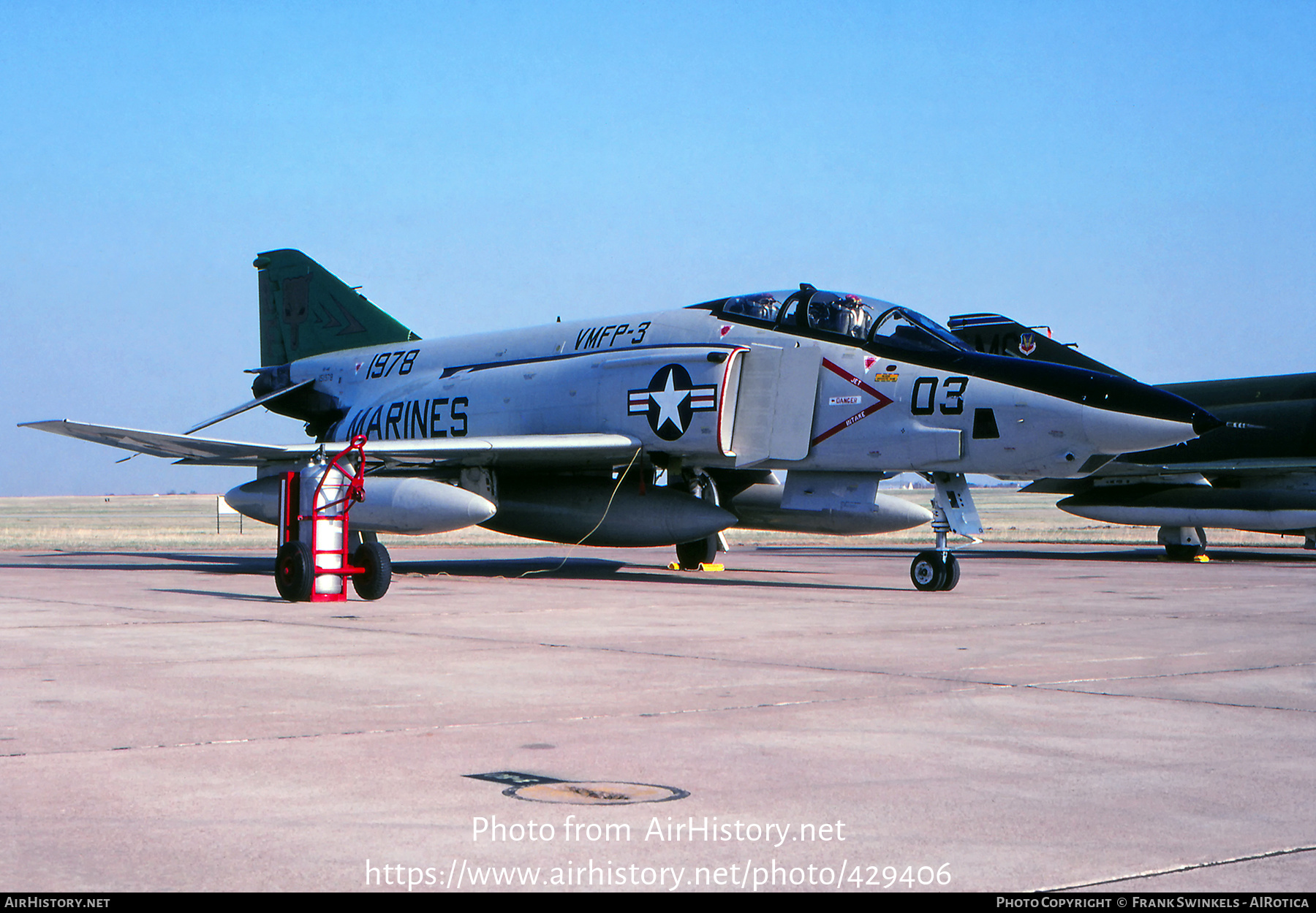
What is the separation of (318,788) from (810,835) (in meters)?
A: 1.70

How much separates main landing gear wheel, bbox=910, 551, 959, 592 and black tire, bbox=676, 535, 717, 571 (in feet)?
17.4

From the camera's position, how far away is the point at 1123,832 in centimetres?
375

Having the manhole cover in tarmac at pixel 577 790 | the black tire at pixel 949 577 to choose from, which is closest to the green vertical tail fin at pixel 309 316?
the black tire at pixel 949 577

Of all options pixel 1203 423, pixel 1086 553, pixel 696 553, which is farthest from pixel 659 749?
pixel 1086 553

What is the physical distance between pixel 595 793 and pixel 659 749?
0.82 metres

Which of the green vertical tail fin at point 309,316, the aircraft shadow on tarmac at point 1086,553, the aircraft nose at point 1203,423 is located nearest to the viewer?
the aircraft nose at point 1203,423

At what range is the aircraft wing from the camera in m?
16.0

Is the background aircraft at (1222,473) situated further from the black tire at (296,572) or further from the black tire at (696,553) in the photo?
the black tire at (296,572)

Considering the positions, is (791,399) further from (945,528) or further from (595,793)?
(595,793)

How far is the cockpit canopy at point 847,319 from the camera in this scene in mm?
14797

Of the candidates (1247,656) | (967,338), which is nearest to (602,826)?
(1247,656)

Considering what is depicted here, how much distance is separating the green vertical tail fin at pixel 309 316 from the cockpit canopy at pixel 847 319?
9006 millimetres

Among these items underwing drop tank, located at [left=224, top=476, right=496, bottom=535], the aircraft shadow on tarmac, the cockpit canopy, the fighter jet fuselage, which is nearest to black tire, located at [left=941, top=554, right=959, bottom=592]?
the fighter jet fuselage

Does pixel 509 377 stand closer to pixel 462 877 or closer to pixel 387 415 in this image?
pixel 387 415
